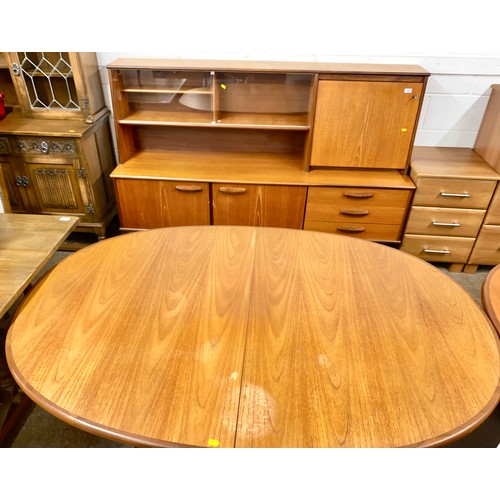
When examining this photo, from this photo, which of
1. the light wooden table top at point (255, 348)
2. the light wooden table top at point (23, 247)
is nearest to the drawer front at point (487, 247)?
the light wooden table top at point (255, 348)

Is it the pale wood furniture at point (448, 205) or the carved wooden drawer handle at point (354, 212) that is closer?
the pale wood furniture at point (448, 205)

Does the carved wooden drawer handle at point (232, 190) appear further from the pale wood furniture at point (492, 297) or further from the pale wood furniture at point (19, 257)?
the pale wood furniture at point (492, 297)

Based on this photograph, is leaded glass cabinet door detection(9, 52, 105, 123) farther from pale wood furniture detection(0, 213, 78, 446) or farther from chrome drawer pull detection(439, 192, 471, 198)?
chrome drawer pull detection(439, 192, 471, 198)

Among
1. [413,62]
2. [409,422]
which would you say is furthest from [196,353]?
[413,62]

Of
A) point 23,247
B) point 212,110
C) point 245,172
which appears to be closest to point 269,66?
point 212,110

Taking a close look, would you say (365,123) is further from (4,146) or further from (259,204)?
(4,146)

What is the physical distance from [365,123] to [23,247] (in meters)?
2.05

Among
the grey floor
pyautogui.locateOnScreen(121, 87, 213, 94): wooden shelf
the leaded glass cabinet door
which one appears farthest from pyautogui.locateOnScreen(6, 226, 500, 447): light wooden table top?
the leaded glass cabinet door

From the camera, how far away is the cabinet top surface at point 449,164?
250cm

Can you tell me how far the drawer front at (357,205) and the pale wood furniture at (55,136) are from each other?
156 cm

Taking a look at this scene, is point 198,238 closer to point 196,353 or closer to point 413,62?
point 196,353

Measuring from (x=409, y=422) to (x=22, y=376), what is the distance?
1029 mm

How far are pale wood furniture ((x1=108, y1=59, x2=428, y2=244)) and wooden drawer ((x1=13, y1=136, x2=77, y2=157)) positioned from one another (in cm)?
32

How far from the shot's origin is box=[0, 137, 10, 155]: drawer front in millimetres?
2618
